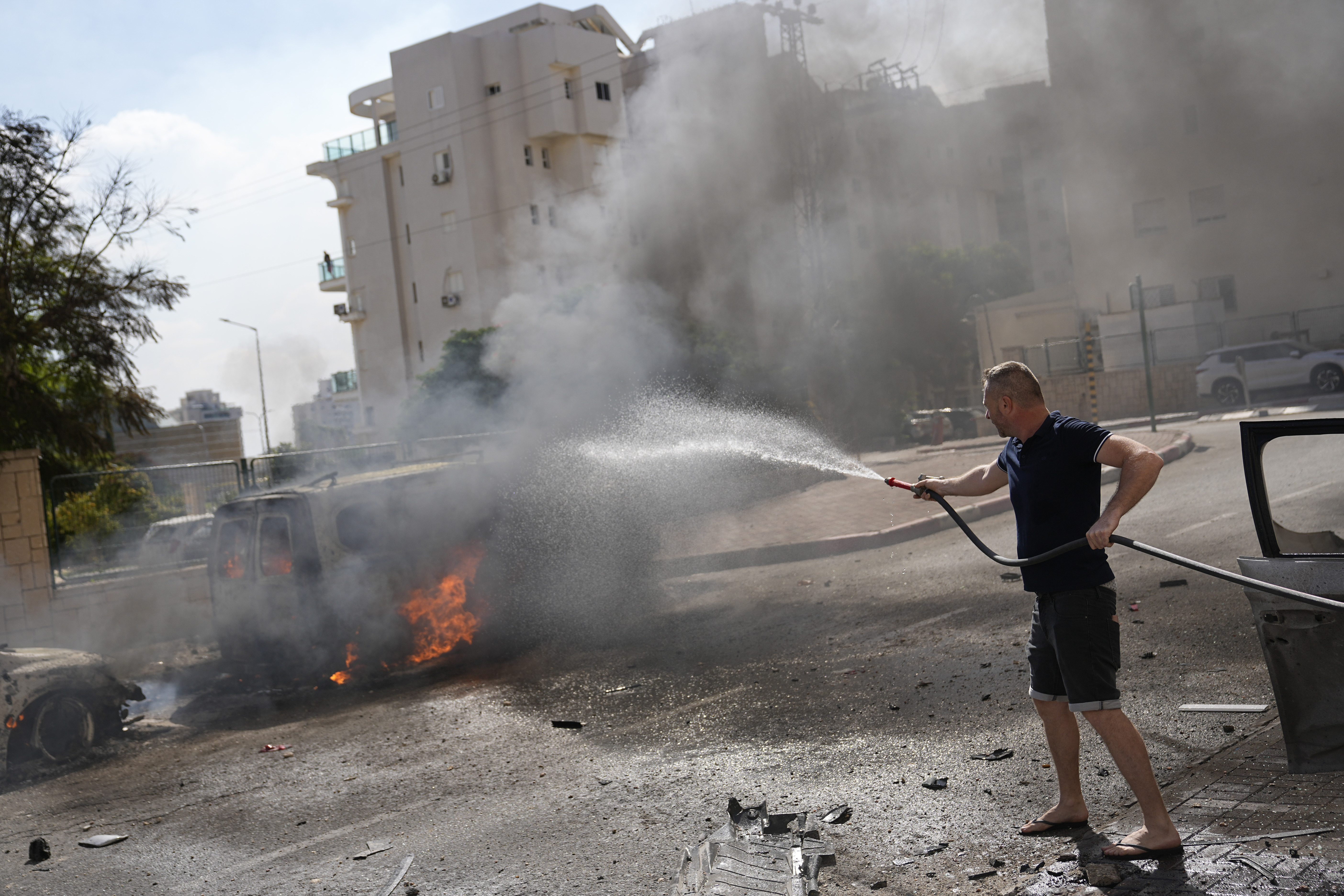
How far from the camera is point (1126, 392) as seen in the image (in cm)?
2481

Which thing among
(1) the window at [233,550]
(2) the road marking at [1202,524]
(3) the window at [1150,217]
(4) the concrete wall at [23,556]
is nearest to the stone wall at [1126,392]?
(3) the window at [1150,217]

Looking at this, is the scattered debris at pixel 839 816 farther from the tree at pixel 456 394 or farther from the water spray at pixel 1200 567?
the tree at pixel 456 394

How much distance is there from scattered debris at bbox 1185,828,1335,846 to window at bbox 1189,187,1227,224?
93.1 ft

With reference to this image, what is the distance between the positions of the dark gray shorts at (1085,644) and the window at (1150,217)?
94.7 ft

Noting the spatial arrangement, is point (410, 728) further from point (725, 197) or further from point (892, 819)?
point (725, 197)

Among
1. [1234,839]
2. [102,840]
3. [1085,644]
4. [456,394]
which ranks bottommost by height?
[102,840]

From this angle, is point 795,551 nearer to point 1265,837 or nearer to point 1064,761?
point 1064,761

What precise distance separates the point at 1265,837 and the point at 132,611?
33.0ft

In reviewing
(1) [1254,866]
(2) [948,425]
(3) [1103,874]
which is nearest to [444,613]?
(3) [1103,874]

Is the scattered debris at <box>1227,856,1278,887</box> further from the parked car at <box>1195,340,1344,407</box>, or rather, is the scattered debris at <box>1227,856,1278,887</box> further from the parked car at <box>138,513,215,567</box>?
the parked car at <box>1195,340,1344,407</box>

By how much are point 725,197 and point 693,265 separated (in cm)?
182

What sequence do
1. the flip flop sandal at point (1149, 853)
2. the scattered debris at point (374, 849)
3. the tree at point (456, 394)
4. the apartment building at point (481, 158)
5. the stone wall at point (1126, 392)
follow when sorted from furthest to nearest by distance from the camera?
the apartment building at point (481, 158), the stone wall at point (1126, 392), the tree at point (456, 394), the scattered debris at point (374, 849), the flip flop sandal at point (1149, 853)

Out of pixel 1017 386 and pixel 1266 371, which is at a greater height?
pixel 1017 386

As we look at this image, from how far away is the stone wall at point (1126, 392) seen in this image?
2394 cm
